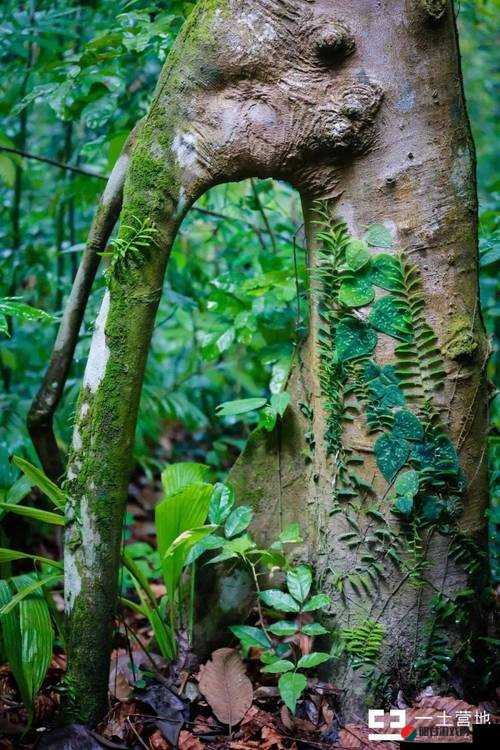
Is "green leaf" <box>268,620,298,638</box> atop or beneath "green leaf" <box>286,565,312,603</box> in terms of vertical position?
beneath

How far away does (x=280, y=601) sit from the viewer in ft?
6.19

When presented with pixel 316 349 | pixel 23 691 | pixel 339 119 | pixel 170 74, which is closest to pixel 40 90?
pixel 170 74

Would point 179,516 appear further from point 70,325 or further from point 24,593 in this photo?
point 70,325

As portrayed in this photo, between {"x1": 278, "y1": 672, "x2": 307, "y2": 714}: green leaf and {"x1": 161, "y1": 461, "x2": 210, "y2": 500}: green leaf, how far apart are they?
0.68 metres

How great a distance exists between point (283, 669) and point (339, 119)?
1500 millimetres

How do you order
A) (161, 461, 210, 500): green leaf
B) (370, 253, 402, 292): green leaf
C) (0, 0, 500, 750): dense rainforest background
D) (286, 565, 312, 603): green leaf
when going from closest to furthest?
(370, 253, 402, 292): green leaf < (286, 565, 312, 603): green leaf < (161, 461, 210, 500): green leaf < (0, 0, 500, 750): dense rainforest background

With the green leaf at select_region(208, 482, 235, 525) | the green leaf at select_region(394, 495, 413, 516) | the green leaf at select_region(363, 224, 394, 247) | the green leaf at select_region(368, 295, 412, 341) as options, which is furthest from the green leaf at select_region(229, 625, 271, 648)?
the green leaf at select_region(363, 224, 394, 247)

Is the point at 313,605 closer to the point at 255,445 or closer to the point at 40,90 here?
the point at 255,445

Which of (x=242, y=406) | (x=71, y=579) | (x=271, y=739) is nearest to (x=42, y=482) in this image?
(x=71, y=579)

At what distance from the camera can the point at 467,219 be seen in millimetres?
1843

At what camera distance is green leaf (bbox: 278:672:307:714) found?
1.69 metres

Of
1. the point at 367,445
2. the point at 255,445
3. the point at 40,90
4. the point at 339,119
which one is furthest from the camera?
the point at 40,90

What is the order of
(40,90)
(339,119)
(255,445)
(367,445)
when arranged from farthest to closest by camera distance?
(40,90) < (255,445) < (367,445) < (339,119)

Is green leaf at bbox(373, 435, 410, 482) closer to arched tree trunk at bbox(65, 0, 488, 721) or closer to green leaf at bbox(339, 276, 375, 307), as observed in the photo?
arched tree trunk at bbox(65, 0, 488, 721)
